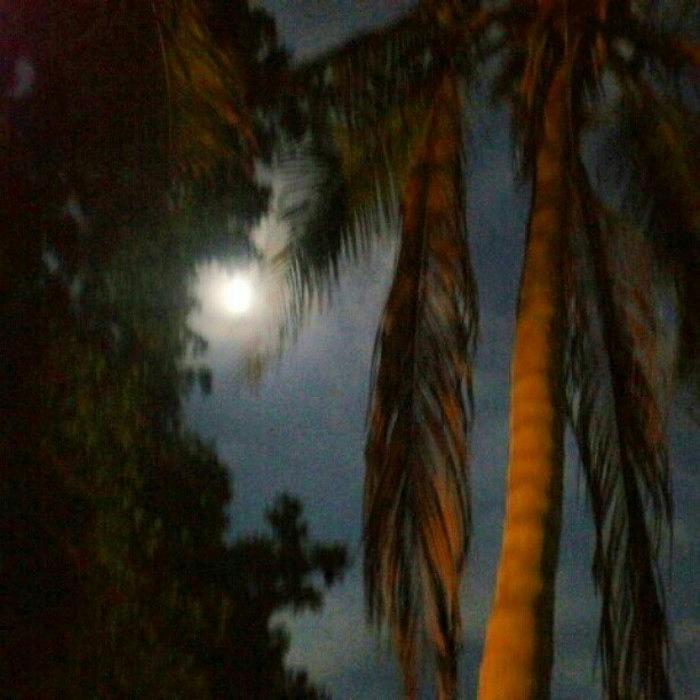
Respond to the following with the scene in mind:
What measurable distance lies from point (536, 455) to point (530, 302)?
28.0 inches

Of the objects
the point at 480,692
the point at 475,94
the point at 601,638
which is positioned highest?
the point at 475,94

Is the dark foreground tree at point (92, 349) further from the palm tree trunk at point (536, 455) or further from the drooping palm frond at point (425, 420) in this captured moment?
the palm tree trunk at point (536, 455)

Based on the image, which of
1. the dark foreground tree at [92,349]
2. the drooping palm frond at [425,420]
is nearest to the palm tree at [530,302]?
the drooping palm frond at [425,420]

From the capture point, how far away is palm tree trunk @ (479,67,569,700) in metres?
4.69

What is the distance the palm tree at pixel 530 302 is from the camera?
5051mm

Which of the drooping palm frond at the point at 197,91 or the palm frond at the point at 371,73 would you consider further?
the palm frond at the point at 371,73

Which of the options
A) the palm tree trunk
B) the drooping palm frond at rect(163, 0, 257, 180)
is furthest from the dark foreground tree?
the palm tree trunk

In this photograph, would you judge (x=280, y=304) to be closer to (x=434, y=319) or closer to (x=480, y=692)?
(x=434, y=319)

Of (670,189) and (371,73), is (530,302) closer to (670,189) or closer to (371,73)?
(670,189)

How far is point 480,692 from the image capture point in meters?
4.73

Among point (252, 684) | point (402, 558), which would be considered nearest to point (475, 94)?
point (402, 558)

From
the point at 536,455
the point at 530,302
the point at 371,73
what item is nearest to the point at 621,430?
the point at 530,302

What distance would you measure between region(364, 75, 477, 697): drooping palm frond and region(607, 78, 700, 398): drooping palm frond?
0.87 m

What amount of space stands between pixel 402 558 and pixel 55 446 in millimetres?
3198
